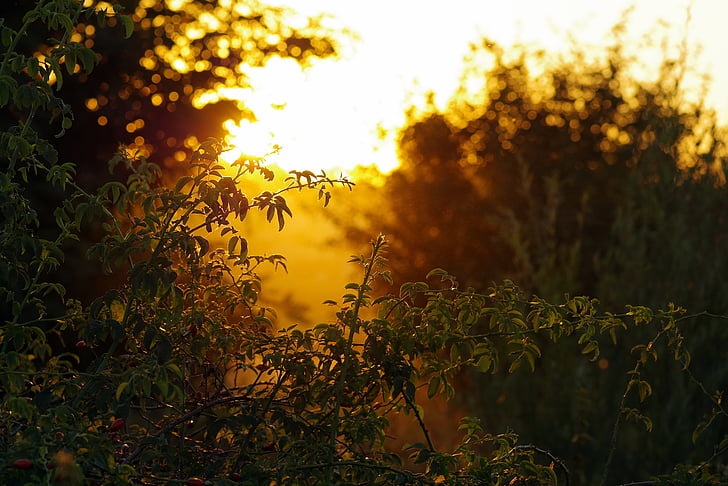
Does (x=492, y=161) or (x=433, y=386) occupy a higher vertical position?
(x=492, y=161)

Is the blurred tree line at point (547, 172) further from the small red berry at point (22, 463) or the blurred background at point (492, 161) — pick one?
the small red berry at point (22, 463)

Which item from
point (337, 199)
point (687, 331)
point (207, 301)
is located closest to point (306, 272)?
point (337, 199)

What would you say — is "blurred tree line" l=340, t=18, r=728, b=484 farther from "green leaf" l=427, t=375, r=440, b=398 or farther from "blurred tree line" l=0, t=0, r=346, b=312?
"green leaf" l=427, t=375, r=440, b=398

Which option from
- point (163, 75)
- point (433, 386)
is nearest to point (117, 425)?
point (433, 386)

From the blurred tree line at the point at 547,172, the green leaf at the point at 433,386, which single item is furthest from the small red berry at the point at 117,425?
the blurred tree line at the point at 547,172

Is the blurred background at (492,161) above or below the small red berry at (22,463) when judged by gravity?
above

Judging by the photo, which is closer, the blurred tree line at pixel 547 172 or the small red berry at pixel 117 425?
the small red berry at pixel 117 425

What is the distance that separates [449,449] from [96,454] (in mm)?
8269

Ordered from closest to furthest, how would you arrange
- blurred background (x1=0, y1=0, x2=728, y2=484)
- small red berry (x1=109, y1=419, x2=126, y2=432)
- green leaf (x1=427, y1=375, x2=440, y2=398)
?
small red berry (x1=109, y1=419, x2=126, y2=432), green leaf (x1=427, y1=375, x2=440, y2=398), blurred background (x1=0, y1=0, x2=728, y2=484)

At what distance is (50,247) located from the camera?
10.0 feet

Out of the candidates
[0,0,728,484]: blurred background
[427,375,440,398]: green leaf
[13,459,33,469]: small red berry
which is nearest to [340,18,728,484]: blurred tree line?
[0,0,728,484]: blurred background

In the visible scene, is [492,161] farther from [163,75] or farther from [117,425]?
[117,425]

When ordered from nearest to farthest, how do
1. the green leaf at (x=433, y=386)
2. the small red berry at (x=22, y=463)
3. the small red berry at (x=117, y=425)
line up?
the small red berry at (x=22, y=463)
the small red berry at (x=117, y=425)
the green leaf at (x=433, y=386)

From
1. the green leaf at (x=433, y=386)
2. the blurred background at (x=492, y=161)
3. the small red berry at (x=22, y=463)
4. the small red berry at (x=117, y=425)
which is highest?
the blurred background at (x=492, y=161)
